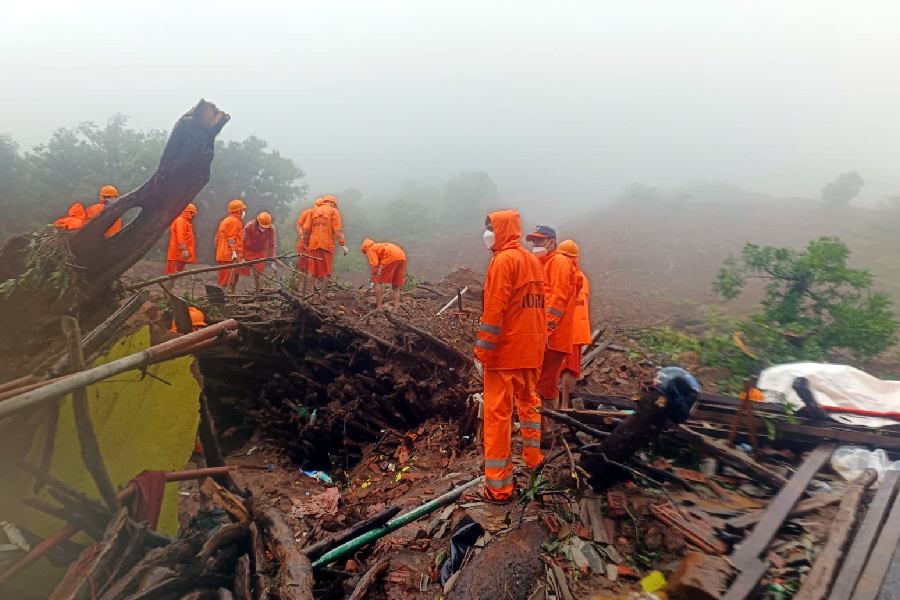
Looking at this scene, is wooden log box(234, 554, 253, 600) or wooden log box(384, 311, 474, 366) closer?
wooden log box(234, 554, 253, 600)

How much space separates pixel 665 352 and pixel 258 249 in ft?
25.6

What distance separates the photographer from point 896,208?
26.8 meters

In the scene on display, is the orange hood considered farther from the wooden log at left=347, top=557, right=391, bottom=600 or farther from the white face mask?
the wooden log at left=347, top=557, right=391, bottom=600

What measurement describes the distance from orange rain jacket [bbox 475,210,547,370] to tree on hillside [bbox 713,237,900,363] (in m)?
5.46

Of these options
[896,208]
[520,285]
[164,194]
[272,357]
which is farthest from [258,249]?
[896,208]

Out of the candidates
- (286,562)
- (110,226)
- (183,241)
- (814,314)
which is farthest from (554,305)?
(183,241)

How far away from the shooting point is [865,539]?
2.77m

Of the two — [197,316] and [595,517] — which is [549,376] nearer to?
[595,517]

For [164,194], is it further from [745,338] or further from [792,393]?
[745,338]

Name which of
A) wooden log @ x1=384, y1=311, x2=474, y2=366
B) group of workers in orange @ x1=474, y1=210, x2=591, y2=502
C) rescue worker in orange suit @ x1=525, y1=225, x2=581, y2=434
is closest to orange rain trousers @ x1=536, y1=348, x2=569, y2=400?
rescue worker in orange suit @ x1=525, y1=225, x2=581, y2=434

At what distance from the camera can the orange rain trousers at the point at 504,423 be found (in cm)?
371

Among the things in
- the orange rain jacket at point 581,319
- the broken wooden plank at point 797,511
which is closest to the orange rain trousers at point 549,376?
the orange rain jacket at point 581,319

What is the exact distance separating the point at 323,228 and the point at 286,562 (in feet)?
24.3

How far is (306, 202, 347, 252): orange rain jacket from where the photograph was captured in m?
9.20
